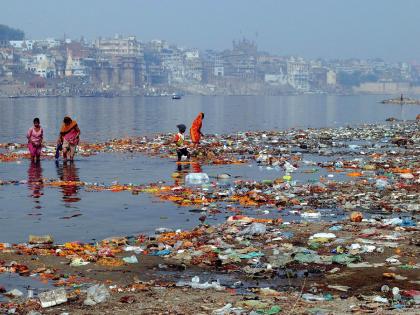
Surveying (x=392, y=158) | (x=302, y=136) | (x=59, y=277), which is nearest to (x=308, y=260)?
(x=59, y=277)

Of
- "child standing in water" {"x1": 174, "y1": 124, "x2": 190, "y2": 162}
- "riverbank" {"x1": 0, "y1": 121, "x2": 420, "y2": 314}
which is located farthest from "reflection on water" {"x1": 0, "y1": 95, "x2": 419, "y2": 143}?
"riverbank" {"x1": 0, "y1": 121, "x2": 420, "y2": 314}

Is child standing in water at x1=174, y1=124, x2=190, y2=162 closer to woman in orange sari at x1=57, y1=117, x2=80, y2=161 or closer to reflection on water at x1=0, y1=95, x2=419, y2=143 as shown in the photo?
woman in orange sari at x1=57, y1=117, x2=80, y2=161

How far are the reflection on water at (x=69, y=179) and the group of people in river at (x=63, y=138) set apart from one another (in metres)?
0.47

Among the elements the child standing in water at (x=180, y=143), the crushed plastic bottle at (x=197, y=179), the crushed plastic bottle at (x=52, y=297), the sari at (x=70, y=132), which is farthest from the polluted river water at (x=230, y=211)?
the crushed plastic bottle at (x=52, y=297)

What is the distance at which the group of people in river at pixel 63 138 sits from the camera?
801 inches

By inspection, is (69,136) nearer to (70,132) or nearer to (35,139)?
(70,132)

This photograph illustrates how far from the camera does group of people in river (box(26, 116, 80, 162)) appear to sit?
2034 centimetres

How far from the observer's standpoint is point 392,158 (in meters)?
21.7

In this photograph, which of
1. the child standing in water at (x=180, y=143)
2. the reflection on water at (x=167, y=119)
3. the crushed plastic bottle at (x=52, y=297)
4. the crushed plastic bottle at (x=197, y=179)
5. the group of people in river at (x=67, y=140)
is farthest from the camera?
the reflection on water at (x=167, y=119)

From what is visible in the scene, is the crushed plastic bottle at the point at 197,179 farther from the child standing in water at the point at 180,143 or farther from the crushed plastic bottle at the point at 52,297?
the crushed plastic bottle at the point at 52,297

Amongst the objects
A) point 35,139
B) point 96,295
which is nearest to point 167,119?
point 35,139

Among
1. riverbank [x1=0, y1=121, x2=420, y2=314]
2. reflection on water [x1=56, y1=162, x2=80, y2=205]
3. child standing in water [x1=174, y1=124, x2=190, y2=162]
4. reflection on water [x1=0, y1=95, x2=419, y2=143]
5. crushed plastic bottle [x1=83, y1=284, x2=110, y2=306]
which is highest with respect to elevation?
child standing in water [x1=174, y1=124, x2=190, y2=162]

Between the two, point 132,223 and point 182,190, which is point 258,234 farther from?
point 182,190

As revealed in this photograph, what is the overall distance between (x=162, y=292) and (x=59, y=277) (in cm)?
135
